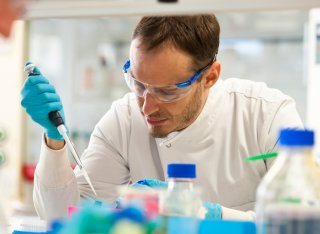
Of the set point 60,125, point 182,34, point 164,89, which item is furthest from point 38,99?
point 182,34

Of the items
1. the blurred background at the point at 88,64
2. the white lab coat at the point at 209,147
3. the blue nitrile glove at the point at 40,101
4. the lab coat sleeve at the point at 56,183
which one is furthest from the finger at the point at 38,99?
the blurred background at the point at 88,64

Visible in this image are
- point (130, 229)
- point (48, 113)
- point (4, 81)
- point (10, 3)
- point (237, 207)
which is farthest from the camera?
point (4, 81)

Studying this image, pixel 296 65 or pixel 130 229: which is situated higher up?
pixel 296 65

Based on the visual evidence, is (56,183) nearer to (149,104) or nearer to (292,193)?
(149,104)

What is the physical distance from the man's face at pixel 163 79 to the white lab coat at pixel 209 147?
0.31 ft

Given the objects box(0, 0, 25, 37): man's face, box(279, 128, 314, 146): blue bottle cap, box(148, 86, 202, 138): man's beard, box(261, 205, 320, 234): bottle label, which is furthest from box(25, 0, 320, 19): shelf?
box(148, 86, 202, 138): man's beard

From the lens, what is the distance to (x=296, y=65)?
526 cm

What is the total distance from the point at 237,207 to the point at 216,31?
68 centimetres

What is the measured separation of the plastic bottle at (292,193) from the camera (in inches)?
36.4

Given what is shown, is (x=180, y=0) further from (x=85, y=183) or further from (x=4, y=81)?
(x=4, y=81)

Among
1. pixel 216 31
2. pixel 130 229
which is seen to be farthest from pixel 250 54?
pixel 130 229

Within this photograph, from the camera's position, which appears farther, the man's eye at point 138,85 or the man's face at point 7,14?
the man's eye at point 138,85

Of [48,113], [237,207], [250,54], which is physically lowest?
[237,207]

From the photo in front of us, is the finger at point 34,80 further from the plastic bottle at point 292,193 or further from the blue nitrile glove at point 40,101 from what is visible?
the plastic bottle at point 292,193
